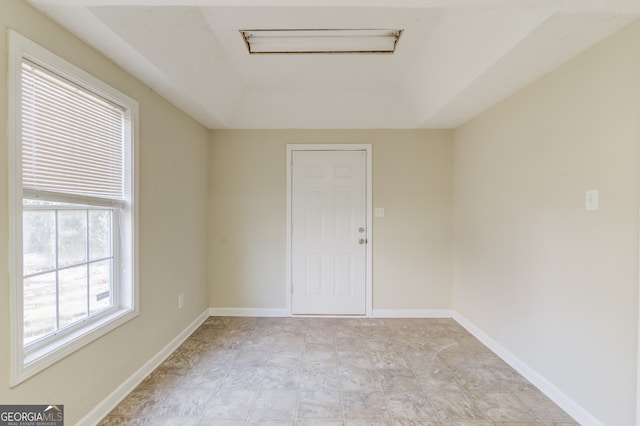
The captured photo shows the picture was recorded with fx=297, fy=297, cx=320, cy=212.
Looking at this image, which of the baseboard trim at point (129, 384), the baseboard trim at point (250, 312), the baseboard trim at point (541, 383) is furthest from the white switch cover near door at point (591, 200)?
the baseboard trim at point (129, 384)

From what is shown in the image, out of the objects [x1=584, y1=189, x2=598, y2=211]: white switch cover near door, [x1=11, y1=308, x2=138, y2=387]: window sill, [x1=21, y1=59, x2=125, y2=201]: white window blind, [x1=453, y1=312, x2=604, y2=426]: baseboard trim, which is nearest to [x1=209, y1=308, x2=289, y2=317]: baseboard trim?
[x1=11, y1=308, x2=138, y2=387]: window sill

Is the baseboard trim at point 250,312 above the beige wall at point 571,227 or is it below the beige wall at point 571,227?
below

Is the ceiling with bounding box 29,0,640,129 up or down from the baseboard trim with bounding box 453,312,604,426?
up

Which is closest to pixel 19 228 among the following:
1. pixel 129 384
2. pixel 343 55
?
pixel 129 384

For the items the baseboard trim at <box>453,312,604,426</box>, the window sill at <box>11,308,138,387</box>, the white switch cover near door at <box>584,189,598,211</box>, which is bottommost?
the baseboard trim at <box>453,312,604,426</box>

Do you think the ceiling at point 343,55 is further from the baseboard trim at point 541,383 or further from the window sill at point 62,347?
the baseboard trim at point 541,383

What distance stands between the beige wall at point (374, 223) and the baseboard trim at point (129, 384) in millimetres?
867

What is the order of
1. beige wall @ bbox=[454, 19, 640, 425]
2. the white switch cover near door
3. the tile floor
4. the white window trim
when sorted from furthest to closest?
the tile floor, the white switch cover near door, beige wall @ bbox=[454, 19, 640, 425], the white window trim

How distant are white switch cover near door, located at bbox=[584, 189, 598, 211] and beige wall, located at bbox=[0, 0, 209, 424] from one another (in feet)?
9.61

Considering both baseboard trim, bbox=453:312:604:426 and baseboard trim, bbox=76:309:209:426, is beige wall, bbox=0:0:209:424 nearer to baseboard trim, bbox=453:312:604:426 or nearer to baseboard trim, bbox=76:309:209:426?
baseboard trim, bbox=76:309:209:426

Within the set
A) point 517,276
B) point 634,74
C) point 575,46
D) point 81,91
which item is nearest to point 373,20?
point 575,46

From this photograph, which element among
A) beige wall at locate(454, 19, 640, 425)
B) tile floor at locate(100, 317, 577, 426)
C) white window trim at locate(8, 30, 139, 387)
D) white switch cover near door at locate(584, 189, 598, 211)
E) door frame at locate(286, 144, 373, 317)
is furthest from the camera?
door frame at locate(286, 144, 373, 317)

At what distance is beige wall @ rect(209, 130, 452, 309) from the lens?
11.4 ft

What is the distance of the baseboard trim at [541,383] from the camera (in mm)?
1766
